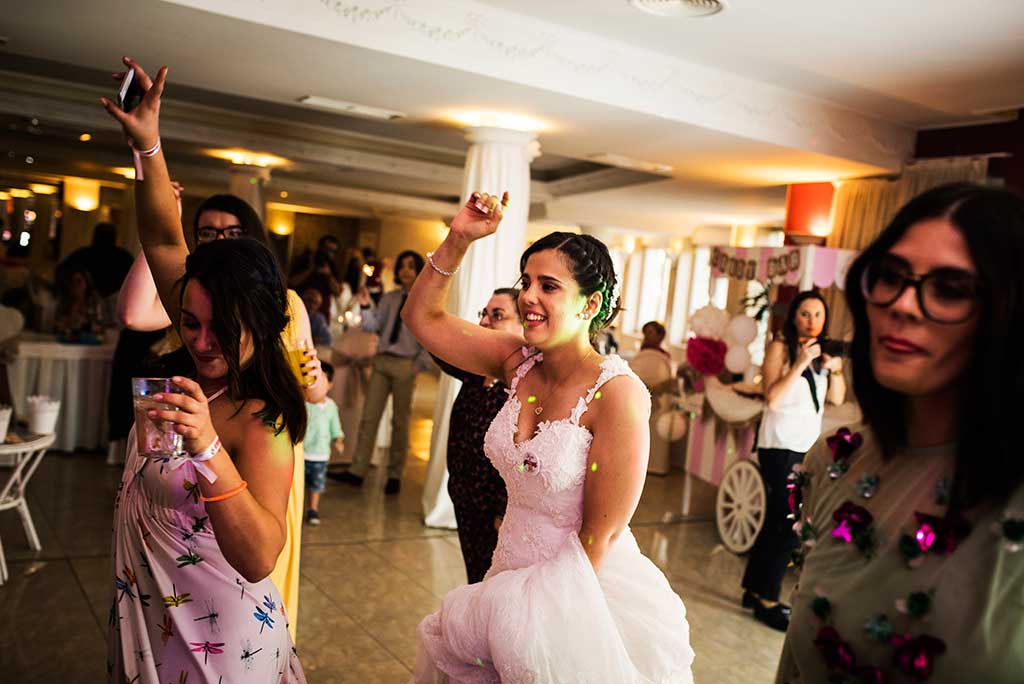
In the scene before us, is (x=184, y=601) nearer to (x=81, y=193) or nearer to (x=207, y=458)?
(x=207, y=458)

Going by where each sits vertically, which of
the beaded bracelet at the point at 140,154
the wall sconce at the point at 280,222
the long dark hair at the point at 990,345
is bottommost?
the long dark hair at the point at 990,345

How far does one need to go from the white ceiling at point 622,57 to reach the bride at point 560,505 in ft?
8.82

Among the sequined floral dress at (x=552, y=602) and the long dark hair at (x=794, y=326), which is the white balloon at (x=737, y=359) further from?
the sequined floral dress at (x=552, y=602)

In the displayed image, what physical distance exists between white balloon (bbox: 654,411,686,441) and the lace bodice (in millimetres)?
5032

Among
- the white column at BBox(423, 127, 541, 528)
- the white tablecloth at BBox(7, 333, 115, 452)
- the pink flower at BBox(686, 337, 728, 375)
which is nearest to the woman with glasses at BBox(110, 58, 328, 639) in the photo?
the white column at BBox(423, 127, 541, 528)

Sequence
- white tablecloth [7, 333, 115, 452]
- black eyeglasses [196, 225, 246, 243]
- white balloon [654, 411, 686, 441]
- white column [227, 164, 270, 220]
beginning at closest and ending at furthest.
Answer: black eyeglasses [196, 225, 246, 243] → white tablecloth [7, 333, 115, 452] → white balloon [654, 411, 686, 441] → white column [227, 164, 270, 220]

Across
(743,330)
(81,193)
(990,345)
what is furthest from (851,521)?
(81,193)

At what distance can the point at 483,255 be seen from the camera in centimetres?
599

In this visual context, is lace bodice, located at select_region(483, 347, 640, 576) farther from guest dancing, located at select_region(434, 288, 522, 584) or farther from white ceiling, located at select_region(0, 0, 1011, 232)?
white ceiling, located at select_region(0, 0, 1011, 232)

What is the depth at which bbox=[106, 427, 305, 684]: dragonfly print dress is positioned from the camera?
1.69 meters

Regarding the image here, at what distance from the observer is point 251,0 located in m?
4.12

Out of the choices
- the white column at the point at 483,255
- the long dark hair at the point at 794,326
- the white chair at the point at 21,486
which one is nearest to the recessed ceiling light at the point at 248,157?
the white column at the point at 483,255

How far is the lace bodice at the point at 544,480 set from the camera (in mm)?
2061

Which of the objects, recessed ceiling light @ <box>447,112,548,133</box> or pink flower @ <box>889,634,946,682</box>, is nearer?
pink flower @ <box>889,634,946,682</box>
